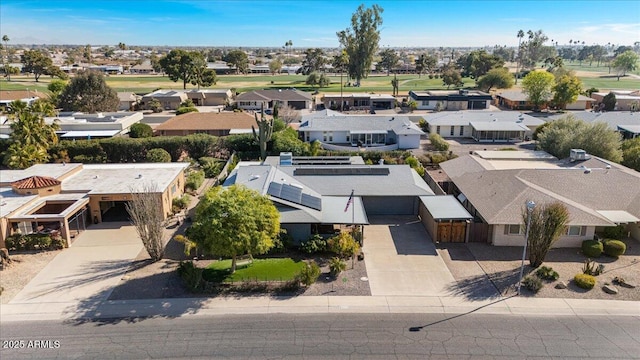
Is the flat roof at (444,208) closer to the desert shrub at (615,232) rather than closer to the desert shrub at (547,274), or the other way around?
the desert shrub at (547,274)

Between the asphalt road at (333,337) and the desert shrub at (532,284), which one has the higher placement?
the desert shrub at (532,284)

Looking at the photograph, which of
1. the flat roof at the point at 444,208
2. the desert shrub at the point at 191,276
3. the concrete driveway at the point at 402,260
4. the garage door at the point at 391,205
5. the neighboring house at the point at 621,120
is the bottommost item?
the concrete driveway at the point at 402,260

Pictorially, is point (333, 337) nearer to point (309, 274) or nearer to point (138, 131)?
point (309, 274)

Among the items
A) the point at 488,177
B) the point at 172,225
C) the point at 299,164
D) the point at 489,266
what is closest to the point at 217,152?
the point at 299,164

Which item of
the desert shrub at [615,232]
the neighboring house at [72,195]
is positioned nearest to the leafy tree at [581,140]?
the desert shrub at [615,232]

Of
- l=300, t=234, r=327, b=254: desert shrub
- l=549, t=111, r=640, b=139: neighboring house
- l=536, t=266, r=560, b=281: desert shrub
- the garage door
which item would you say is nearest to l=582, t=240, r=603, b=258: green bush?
l=536, t=266, r=560, b=281: desert shrub

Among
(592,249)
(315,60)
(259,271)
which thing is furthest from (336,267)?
(315,60)
